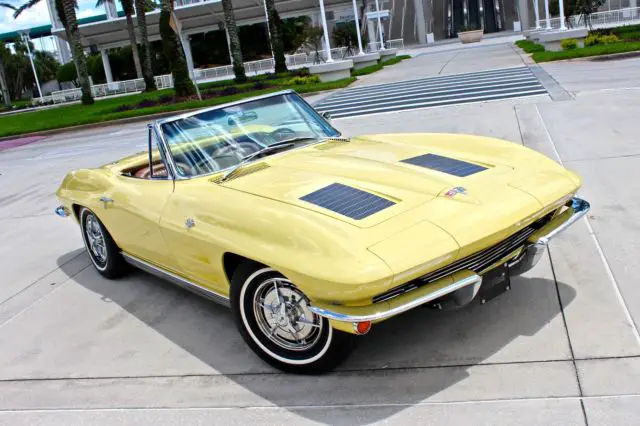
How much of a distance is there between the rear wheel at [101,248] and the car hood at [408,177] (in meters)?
1.63

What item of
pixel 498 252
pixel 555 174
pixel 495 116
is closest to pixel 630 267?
pixel 555 174

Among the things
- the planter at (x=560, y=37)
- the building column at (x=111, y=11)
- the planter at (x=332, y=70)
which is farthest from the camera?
the building column at (x=111, y=11)

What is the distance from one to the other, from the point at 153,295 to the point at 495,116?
23.3 ft

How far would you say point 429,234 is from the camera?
302cm

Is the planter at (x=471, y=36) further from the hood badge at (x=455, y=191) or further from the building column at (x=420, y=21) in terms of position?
the hood badge at (x=455, y=191)

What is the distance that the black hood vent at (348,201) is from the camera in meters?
3.25

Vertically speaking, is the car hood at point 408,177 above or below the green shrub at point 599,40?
above

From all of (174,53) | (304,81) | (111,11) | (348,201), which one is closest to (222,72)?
(111,11)

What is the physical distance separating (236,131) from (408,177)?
4.69 feet

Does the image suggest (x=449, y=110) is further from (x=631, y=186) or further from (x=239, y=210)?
(x=239, y=210)

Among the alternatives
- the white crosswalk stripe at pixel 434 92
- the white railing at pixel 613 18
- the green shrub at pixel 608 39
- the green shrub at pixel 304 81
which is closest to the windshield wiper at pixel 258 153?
the white crosswalk stripe at pixel 434 92

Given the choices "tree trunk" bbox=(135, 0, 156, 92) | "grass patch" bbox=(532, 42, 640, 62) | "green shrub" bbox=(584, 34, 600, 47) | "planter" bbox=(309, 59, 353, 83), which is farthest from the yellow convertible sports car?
"tree trunk" bbox=(135, 0, 156, 92)

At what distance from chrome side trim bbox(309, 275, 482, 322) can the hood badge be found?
50 centimetres

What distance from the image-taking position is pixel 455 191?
3410 millimetres
